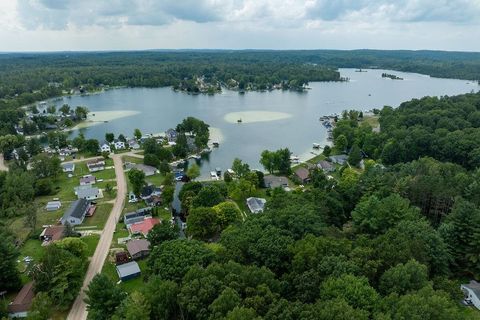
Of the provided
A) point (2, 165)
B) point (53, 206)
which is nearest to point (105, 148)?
point (2, 165)

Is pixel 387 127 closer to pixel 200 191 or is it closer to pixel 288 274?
pixel 200 191

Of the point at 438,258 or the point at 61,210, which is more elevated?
the point at 438,258

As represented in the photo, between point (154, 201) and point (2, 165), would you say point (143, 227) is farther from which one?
point (2, 165)

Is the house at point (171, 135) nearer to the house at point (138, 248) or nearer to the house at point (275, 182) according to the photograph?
the house at point (275, 182)

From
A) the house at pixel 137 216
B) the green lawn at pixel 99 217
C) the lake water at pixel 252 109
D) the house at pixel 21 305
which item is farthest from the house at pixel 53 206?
the lake water at pixel 252 109

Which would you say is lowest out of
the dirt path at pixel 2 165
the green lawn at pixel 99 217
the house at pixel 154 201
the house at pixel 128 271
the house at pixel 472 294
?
the dirt path at pixel 2 165

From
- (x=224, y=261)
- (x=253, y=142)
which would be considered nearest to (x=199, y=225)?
(x=224, y=261)
